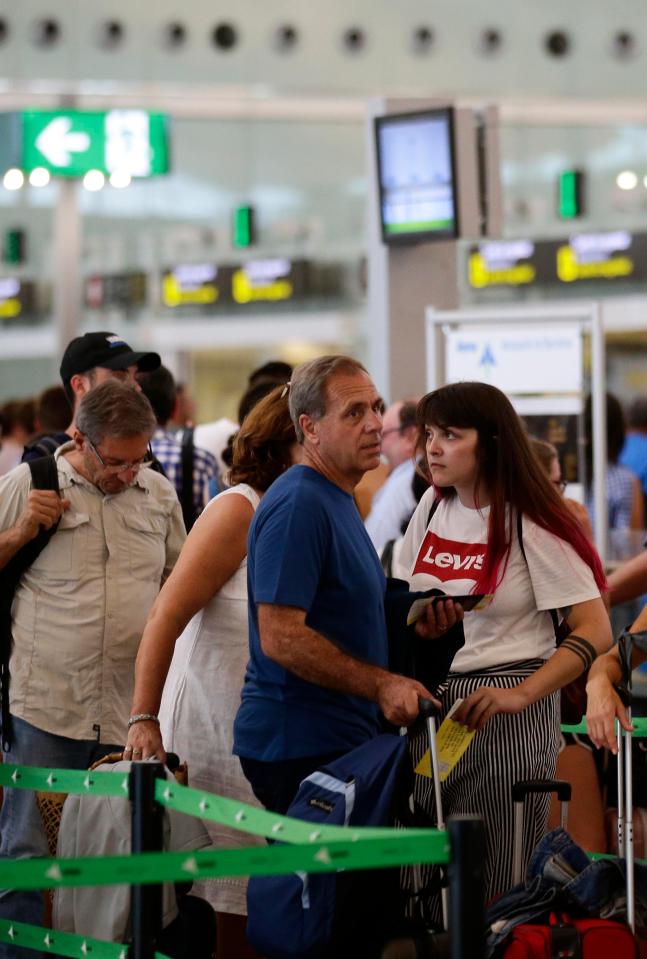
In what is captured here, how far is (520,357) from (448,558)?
4.13 metres

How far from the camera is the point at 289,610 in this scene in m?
3.24

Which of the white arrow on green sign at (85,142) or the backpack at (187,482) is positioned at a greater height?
the white arrow on green sign at (85,142)

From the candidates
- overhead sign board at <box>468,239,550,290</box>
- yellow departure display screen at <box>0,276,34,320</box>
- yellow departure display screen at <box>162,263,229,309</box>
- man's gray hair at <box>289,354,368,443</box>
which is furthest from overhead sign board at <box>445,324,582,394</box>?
yellow departure display screen at <box>0,276,34,320</box>

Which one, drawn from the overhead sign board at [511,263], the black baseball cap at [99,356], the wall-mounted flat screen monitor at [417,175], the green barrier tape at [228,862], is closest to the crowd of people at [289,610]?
the black baseball cap at [99,356]

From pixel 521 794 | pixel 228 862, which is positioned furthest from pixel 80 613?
pixel 228 862

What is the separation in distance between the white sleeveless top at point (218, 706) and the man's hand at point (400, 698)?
0.70 metres

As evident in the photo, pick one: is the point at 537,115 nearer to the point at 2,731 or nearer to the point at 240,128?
the point at 240,128

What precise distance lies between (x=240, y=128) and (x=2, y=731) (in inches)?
618

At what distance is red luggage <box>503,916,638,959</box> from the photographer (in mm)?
3256

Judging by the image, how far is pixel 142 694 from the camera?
3.76m

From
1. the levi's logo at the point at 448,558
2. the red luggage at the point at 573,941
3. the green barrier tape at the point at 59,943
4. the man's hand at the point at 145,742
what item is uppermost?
the levi's logo at the point at 448,558

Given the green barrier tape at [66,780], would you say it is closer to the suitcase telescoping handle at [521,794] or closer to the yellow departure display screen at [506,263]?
the suitcase telescoping handle at [521,794]

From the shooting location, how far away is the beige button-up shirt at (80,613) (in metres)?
4.15

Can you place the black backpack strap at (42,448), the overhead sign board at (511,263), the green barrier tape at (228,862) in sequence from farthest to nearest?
the overhead sign board at (511,263) < the black backpack strap at (42,448) < the green barrier tape at (228,862)
